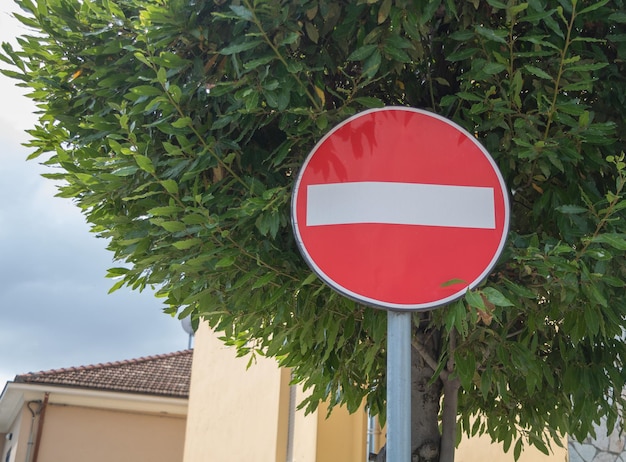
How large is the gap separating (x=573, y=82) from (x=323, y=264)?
3.90 ft

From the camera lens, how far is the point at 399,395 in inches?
80.8

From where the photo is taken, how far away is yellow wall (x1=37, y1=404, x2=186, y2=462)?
17.7 metres

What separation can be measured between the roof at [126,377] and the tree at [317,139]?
14.3 m

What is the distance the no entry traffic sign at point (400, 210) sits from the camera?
2.35 m

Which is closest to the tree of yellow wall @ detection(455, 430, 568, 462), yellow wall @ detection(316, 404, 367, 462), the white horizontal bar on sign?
the white horizontal bar on sign

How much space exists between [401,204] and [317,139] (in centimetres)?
64

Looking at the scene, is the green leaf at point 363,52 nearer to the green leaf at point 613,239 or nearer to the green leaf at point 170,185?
the green leaf at point 170,185

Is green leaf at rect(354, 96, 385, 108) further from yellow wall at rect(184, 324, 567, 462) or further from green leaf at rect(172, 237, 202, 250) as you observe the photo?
yellow wall at rect(184, 324, 567, 462)

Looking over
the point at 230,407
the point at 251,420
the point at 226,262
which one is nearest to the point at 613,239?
the point at 226,262

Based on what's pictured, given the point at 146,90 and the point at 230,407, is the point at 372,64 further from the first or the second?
the point at 230,407

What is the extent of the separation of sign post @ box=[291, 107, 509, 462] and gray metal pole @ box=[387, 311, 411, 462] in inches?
2.4

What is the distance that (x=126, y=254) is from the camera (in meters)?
3.24

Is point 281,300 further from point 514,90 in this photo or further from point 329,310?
point 514,90

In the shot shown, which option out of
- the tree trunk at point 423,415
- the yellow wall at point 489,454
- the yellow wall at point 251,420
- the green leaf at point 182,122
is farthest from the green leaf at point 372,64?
the yellow wall at point 251,420
